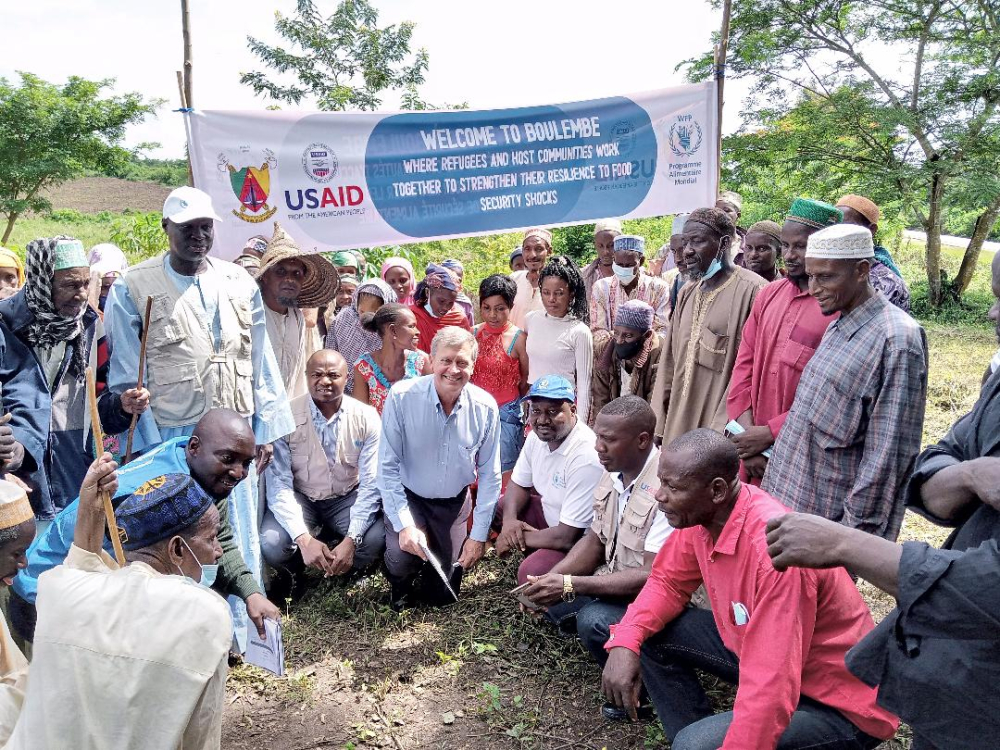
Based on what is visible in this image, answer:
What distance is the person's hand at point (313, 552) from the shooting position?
4.05 m

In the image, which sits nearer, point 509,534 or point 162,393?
point 162,393

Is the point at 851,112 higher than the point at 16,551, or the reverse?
the point at 851,112

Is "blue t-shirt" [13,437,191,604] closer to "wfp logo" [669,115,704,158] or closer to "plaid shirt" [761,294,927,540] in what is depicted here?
"plaid shirt" [761,294,927,540]

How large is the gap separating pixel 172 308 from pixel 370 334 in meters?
2.07

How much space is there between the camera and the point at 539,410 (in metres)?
3.96

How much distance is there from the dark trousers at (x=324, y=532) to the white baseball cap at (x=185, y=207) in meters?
1.75

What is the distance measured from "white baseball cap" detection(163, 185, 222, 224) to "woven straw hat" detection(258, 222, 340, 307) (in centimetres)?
80

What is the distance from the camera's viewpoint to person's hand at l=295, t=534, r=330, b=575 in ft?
13.3

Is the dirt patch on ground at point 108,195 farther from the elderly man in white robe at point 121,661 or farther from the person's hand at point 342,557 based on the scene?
the elderly man in white robe at point 121,661

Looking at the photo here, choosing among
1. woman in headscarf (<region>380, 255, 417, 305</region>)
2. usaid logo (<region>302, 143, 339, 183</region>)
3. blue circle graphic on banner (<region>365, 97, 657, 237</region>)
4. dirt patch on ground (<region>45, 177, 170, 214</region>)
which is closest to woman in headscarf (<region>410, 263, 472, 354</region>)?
blue circle graphic on banner (<region>365, 97, 657, 237</region>)

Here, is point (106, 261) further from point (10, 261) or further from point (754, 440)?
point (754, 440)

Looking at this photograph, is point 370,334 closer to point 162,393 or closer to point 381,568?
point 381,568

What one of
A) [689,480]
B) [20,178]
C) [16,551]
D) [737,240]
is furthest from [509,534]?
[20,178]

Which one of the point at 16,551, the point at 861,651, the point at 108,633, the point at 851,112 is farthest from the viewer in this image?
the point at 851,112
